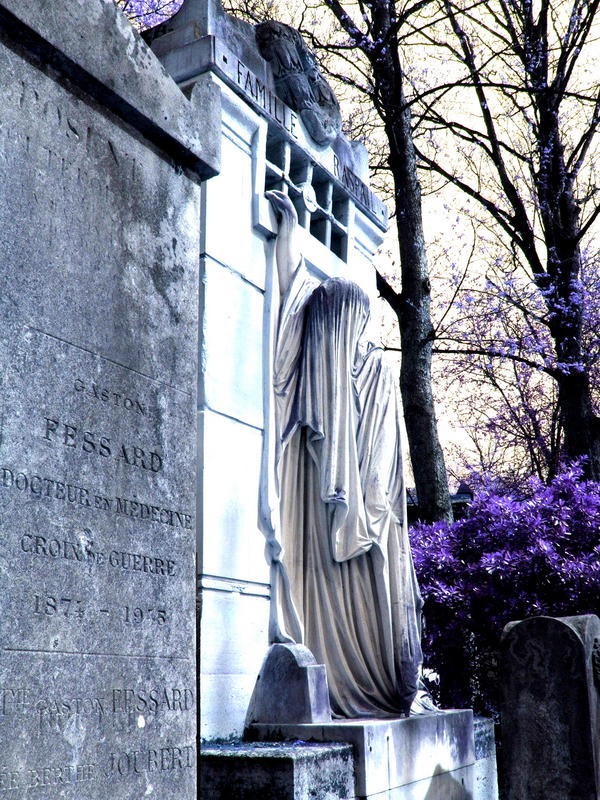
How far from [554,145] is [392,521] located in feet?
35.9

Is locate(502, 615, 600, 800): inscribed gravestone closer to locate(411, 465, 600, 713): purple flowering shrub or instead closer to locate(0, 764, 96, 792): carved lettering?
locate(411, 465, 600, 713): purple flowering shrub

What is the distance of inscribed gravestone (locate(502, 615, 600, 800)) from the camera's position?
6871 mm

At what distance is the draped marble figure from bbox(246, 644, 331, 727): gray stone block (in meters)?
0.31

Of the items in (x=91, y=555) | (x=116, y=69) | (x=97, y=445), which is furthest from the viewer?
(x=116, y=69)

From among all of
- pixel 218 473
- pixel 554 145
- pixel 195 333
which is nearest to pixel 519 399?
pixel 554 145

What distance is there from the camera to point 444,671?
10406 millimetres

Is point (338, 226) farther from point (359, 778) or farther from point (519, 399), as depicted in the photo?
point (519, 399)

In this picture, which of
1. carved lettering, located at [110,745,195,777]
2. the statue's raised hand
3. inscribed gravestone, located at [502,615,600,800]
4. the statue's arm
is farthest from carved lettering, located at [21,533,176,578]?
inscribed gravestone, located at [502,615,600,800]

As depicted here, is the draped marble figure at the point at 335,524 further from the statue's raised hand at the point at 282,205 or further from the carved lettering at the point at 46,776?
the carved lettering at the point at 46,776

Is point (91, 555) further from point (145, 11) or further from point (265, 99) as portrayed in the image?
point (145, 11)

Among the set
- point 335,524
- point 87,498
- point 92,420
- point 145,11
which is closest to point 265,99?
point 335,524

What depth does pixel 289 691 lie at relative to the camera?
5.66m

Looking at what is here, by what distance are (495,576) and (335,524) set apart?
444 cm

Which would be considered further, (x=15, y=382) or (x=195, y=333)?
(x=195, y=333)
